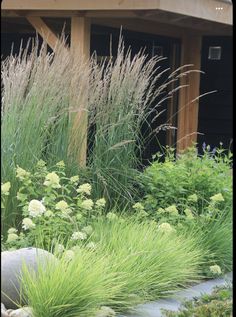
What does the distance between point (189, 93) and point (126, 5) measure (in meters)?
3.90

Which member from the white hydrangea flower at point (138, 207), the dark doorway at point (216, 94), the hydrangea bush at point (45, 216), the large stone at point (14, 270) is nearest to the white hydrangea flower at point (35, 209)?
the hydrangea bush at point (45, 216)

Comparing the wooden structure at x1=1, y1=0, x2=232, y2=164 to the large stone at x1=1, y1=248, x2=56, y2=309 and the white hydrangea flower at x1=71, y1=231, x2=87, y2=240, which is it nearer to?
the white hydrangea flower at x1=71, y1=231, x2=87, y2=240

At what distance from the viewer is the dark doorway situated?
12602 mm

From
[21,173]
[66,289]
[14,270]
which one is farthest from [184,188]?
[66,289]

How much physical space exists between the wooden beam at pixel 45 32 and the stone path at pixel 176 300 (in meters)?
3.42

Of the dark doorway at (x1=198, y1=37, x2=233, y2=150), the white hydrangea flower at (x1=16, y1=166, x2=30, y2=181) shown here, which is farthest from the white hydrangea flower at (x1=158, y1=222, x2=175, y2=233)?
the dark doorway at (x1=198, y1=37, x2=233, y2=150)

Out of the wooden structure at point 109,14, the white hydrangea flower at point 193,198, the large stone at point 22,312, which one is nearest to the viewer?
the large stone at point 22,312

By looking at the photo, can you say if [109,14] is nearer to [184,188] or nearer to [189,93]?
[184,188]

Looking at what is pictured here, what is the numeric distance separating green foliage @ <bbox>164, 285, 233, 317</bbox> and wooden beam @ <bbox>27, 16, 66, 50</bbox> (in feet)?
12.6

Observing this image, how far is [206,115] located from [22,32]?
11.9 feet

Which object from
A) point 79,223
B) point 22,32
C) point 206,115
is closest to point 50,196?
point 79,223

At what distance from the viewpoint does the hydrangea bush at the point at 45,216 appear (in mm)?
4516

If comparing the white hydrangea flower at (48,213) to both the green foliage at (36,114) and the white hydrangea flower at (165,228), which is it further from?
the white hydrangea flower at (165,228)

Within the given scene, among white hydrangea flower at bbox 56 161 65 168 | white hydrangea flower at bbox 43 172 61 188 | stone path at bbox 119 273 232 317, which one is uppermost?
white hydrangea flower at bbox 56 161 65 168
